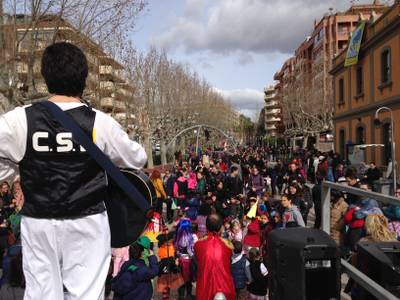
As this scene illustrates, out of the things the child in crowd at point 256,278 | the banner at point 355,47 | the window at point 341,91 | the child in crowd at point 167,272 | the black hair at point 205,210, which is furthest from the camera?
the window at point 341,91

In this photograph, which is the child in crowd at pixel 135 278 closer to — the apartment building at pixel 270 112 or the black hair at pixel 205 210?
the black hair at pixel 205 210

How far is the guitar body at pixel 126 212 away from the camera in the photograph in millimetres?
2238

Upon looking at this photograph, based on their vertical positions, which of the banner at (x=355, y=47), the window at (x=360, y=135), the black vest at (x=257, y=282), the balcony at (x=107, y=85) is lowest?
the black vest at (x=257, y=282)

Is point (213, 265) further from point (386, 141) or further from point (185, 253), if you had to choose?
point (386, 141)

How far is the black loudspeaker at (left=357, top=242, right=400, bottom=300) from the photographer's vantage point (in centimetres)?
305

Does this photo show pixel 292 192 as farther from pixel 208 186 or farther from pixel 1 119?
pixel 1 119

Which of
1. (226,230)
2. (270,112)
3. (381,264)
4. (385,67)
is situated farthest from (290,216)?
(270,112)

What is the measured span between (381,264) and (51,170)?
232 cm

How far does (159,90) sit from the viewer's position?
3681cm

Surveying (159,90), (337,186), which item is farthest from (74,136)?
(159,90)

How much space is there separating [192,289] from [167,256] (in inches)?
36.3

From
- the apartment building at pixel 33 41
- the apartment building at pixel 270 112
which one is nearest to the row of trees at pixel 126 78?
the apartment building at pixel 33 41

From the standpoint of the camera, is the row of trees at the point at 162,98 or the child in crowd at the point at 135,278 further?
the row of trees at the point at 162,98

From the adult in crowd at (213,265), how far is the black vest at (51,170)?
10.3 feet
